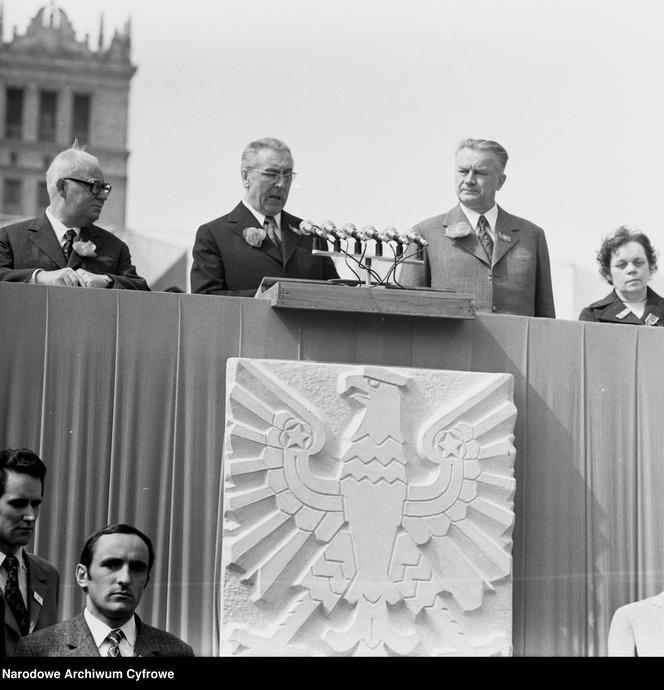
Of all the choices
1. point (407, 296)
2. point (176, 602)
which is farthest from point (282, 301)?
point (176, 602)

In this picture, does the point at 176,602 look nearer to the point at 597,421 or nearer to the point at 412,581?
the point at 412,581

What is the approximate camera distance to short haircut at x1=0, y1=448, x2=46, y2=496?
4.38m

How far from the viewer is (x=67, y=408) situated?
195 inches

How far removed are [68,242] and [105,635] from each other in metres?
1.90

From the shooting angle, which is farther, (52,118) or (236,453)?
(52,118)

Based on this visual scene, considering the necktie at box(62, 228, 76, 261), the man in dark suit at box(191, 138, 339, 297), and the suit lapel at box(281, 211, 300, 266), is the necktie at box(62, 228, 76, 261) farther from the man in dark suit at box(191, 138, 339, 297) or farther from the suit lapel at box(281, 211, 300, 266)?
the suit lapel at box(281, 211, 300, 266)

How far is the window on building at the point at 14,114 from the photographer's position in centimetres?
2817

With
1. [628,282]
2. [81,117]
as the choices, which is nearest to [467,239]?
[628,282]

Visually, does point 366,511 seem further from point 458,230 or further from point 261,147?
point 261,147

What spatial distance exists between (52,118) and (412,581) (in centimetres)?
2460

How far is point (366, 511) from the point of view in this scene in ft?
16.7
